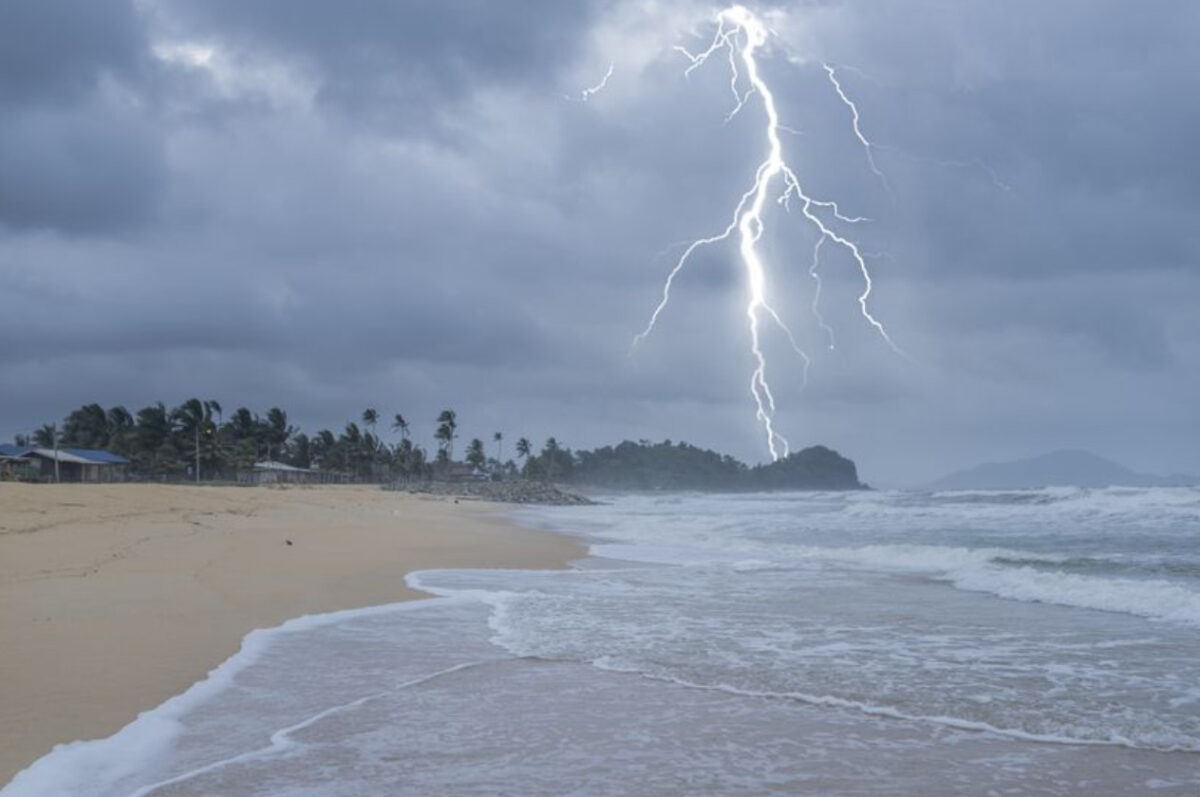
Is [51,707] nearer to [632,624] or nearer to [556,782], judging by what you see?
[556,782]

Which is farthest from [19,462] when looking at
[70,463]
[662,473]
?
[662,473]

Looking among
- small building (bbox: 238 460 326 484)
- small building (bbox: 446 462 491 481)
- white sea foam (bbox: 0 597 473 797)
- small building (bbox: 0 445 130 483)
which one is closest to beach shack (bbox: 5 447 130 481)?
small building (bbox: 0 445 130 483)

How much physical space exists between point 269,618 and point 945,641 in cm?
715

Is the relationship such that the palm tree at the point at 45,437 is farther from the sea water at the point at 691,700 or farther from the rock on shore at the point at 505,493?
the sea water at the point at 691,700

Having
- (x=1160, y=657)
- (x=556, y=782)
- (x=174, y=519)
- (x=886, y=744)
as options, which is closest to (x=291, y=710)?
(x=556, y=782)

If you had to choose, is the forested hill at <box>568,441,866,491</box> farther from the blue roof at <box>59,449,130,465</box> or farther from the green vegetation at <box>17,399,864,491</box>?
the blue roof at <box>59,449,130,465</box>

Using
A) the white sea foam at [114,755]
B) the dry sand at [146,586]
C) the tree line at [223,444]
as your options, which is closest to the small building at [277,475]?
the tree line at [223,444]

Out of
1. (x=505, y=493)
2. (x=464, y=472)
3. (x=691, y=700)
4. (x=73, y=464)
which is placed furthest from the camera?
(x=464, y=472)

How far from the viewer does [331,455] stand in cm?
11356

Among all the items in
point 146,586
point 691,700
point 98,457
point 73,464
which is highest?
point 98,457

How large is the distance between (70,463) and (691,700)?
7787 cm

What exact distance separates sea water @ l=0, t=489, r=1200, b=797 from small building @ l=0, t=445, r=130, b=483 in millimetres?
67067

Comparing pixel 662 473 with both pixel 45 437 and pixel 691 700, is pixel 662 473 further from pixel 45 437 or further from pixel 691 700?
pixel 691 700

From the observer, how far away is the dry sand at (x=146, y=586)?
6180 millimetres
